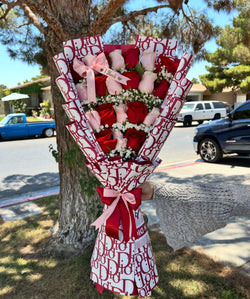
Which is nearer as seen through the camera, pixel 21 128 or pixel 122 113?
pixel 122 113

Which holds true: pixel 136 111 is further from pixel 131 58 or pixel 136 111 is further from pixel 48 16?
pixel 48 16

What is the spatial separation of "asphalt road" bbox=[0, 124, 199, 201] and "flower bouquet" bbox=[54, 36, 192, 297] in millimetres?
4826

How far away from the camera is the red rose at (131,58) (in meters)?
1.70

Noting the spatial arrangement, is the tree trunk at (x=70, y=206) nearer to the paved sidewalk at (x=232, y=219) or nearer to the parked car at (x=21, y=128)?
the paved sidewalk at (x=232, y=219)

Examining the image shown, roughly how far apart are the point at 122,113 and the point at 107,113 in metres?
0.09

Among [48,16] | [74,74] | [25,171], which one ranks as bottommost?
[25,171]

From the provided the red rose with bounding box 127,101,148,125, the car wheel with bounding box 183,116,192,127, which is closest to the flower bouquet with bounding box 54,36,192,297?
the red rose with bounding box 127,101,148,125

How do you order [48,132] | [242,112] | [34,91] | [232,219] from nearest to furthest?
[232,219]
[242,112]
[48,132]
[34,91]

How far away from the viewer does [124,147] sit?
1.67m

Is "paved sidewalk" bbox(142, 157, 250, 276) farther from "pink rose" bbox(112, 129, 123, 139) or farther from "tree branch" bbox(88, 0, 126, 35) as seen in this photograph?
"tree branch" bbox(88, 0, 126, 35)

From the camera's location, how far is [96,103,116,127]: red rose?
64.9 inches

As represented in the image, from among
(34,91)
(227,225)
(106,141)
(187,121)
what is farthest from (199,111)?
(34,91)

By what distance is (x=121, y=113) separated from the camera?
Result: 1.67 metres

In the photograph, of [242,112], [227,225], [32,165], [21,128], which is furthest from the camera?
[21,128]
